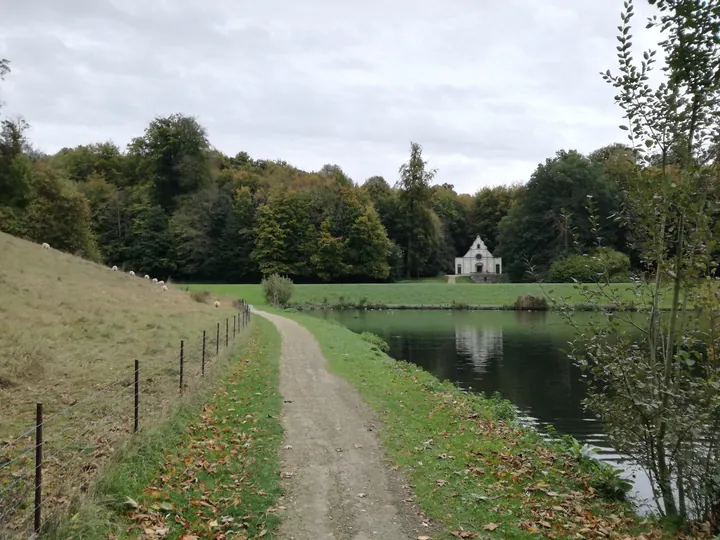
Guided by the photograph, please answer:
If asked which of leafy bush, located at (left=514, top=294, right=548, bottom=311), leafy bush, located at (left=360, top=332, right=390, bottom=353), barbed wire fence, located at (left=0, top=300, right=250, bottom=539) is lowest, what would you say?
leafy bush, located at (left=360, top=332, right=390, bottom=353)

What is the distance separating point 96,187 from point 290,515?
308 ft

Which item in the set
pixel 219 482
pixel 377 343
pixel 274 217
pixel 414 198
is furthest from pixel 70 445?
pixel 414 198

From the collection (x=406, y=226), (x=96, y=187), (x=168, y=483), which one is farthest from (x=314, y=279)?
(x=168, y=483)

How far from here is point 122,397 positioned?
33.9 feet

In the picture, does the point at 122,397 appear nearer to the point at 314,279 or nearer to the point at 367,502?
the point at 367,502

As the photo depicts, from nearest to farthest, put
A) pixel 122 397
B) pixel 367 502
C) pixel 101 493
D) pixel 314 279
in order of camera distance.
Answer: pixel 101 493 → pixel 367 502 → pixel 122 397 → pixel 314 279

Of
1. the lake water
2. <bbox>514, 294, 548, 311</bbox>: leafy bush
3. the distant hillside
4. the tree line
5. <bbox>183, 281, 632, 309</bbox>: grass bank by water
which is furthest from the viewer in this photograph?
the tree line

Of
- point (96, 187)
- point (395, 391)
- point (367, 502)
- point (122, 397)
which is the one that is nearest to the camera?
point (367, 502)

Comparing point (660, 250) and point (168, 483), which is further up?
point (660, 250)

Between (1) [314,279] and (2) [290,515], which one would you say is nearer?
(2) [290,515]

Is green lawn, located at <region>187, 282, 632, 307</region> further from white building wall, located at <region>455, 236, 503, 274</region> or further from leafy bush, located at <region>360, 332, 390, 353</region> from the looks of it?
white building wall, located at <region>455, 236, 503, 274</region>

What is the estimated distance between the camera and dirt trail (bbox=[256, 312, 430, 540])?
19.3ft

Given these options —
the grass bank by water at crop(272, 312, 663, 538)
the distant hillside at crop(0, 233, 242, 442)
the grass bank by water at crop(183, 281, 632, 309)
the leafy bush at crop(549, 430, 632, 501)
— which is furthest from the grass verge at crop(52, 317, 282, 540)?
the grass bank by water at crop(183, 281, 632, 309)

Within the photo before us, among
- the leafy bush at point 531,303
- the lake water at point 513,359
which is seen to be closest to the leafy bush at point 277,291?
the lake water at point 513,359
